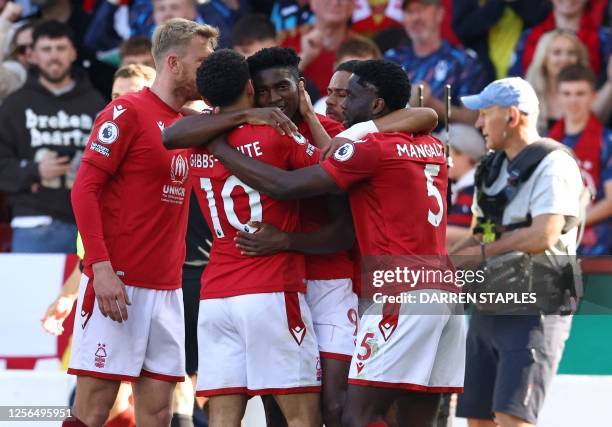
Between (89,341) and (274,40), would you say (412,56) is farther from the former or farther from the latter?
(89,341)

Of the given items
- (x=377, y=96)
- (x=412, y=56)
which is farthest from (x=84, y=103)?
(x=377, y=96)

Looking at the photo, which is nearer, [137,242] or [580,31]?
[137,242]

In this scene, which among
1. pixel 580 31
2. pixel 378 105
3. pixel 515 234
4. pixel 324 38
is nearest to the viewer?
pixel 378 105

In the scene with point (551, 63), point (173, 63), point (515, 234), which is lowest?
point (515, 234)

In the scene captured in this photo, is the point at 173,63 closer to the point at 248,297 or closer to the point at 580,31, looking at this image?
the point at 248,297

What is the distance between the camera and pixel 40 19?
40.0 ft

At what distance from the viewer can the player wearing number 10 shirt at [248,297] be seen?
6.43 m

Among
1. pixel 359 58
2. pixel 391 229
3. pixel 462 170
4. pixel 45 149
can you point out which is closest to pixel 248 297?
pixel 391 229

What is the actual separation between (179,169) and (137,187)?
0.28 metres

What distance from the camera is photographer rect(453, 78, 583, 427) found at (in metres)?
7.97

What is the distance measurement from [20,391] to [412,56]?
441 centimetres

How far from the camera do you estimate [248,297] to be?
644cm

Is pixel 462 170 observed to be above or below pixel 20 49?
below

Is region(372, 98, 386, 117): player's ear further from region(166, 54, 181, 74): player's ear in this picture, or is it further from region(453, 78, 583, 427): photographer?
region(453, 78, 583, 427): photographer
